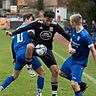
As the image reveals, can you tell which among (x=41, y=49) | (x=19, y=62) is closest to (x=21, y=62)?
(x=19, y=62)

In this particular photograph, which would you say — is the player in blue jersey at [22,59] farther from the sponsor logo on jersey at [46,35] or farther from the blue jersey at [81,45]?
the blue jersey at [81,45]

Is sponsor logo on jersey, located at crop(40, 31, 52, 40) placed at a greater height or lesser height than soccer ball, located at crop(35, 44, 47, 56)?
greater

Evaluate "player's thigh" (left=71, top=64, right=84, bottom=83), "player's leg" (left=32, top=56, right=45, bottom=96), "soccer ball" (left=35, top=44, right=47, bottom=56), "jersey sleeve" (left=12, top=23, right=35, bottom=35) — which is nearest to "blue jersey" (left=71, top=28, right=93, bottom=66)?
"player's thigh" (left=71, top=64, right=84, bottom=83)

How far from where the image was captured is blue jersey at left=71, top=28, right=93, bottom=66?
31.7 ft

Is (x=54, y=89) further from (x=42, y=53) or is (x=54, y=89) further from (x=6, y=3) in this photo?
(x=6, y=3)

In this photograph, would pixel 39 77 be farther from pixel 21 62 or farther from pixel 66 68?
pixel 66 68

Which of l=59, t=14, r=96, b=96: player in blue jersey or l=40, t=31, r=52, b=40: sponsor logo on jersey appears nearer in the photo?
l=59, t=14, r=96, b=96: player in blue jersey

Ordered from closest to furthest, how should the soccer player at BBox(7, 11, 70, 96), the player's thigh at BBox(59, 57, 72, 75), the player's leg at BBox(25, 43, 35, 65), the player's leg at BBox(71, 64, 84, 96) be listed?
the player's leg at BBox(71, 64, 84, 96)
the player's thigh at BBox(59, 57, 72, 75)
the soccer player at BBox(7, 11, 70, 96)
the player's leg at BBox(25, 43, 35, 65)

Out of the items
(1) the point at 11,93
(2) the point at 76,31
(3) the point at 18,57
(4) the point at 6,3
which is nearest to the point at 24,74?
(1) the point at 11,93

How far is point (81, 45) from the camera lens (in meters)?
9.77

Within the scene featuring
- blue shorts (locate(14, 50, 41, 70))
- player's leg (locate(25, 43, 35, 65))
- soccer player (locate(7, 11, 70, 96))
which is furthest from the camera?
blue shorts (locate(14, 50, 41, 70))

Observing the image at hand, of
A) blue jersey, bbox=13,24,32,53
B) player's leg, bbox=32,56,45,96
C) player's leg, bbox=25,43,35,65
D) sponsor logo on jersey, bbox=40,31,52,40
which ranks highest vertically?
sponsor logo on jersey, bbox=40,31,52,40

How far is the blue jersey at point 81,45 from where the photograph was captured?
9648mm

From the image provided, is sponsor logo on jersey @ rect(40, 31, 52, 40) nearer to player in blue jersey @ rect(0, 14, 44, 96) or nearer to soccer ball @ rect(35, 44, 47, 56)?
soccer ball @ rect(35, 44, 47, 56)
